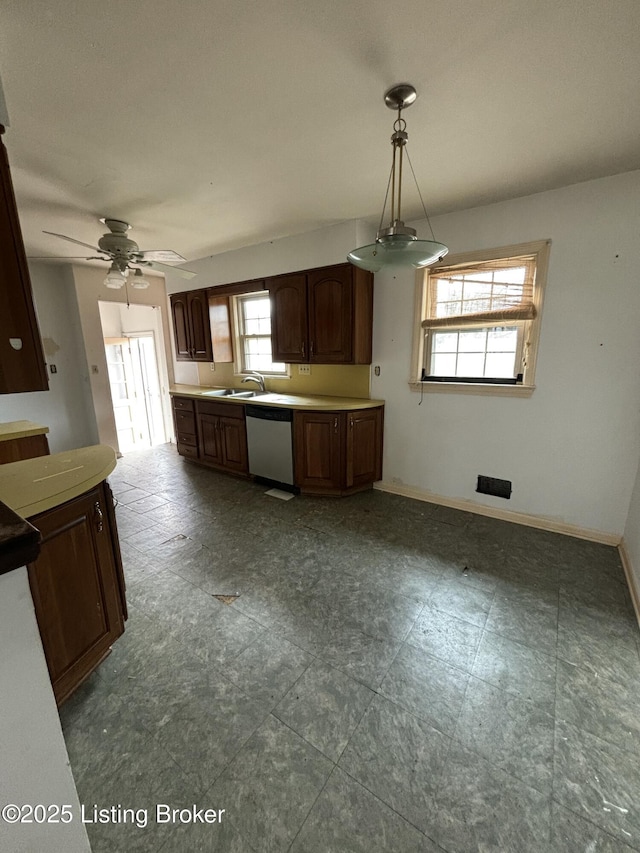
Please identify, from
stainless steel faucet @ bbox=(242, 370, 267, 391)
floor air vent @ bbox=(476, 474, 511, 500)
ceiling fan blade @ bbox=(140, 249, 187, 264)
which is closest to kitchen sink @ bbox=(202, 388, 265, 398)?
stainless steel faucet @ bbox=(242, 370, 267, 391)

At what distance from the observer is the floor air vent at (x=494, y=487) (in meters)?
2.92

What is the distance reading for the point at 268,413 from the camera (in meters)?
3.51

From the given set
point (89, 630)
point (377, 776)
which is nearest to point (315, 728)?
point (377, 776)

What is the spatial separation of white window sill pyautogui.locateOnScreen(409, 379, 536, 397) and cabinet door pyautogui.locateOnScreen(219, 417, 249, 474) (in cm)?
188

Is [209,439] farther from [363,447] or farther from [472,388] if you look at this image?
[472,388]

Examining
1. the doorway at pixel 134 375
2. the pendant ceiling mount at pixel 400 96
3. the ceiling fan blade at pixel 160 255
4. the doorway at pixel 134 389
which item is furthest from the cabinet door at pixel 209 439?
the pendant ceiling mount at pixel 400 96

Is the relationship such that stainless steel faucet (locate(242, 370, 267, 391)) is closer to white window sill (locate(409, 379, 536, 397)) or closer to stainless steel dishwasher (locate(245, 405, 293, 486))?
stainless steel dishwasher (locate(245, 405, 293, 486))

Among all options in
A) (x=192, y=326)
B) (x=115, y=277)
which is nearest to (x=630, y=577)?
(x=115, y=277)

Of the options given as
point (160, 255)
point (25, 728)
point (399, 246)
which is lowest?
point (25, 728)

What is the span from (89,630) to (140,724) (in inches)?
16.6

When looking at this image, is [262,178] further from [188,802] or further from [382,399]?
[188,802]

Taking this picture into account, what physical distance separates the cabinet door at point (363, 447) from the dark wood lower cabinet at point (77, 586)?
2.08 metres

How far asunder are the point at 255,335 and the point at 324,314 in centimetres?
135

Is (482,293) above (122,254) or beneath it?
beneath
